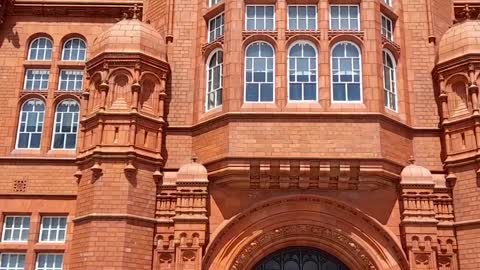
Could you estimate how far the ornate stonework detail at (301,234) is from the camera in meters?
17.1

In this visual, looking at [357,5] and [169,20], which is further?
[169,20]

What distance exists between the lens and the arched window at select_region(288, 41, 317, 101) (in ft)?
58.7

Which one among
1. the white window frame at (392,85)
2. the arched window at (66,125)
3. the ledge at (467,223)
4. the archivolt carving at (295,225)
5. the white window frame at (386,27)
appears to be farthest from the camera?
the arched window at (66,125)

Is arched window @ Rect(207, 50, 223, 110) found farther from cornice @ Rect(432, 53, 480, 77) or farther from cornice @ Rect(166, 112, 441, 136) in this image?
cornice @ Rect(432, 53, 480, 77)

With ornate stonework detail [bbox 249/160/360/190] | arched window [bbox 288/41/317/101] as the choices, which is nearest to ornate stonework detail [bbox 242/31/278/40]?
arched window [bbox 288/41/317/101]

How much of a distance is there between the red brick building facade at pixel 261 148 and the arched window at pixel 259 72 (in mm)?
41

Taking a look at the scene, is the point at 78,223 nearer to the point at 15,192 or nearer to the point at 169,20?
the point at 15,192

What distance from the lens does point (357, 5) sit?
18.8 m

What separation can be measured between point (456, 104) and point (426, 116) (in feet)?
3.04

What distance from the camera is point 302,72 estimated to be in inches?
714

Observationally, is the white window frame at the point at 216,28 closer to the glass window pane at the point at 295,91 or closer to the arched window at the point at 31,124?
the glass window pane at the point at 295,91

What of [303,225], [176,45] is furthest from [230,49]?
[303,225]

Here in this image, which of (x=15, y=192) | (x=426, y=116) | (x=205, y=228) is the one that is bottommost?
(x=205, y=228)

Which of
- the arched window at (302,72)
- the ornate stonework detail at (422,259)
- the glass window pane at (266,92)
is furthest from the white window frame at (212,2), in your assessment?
the ornate stonework detail at (422,259)
